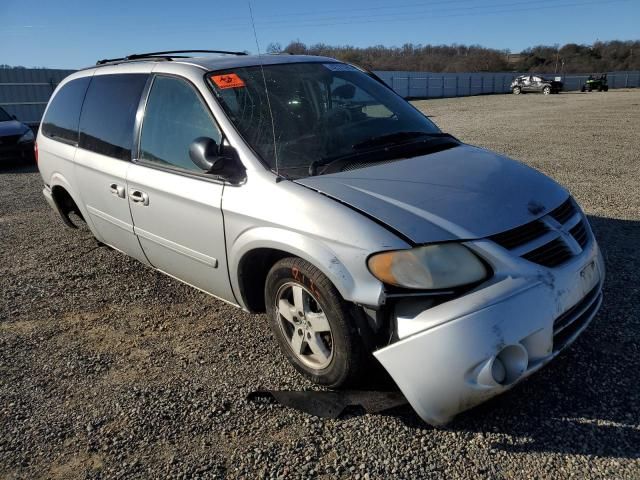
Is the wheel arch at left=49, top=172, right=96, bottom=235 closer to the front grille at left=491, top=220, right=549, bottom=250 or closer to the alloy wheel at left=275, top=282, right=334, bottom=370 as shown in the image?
the alloy wheel at left=275, top=282, right=334, bottom=370

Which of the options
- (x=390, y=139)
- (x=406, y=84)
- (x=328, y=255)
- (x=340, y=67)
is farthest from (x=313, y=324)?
(x=406, y=84)

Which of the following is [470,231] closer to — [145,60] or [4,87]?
[145,60]

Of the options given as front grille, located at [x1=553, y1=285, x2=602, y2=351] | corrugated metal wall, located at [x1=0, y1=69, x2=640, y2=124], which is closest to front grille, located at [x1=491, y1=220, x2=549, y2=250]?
front grille, located at [x1=553, y1=285, x2=602, y2=351]

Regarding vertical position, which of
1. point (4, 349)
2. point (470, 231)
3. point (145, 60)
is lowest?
point (4, 349)

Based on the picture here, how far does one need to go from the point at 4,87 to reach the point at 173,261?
21.4 metres

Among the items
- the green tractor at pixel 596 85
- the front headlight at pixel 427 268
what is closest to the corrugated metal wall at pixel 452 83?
the green tractor at pixel 596 85

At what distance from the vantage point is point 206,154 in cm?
299

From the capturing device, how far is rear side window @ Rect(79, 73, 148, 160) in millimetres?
3887

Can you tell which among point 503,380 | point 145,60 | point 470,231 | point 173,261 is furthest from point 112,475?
point 145,60

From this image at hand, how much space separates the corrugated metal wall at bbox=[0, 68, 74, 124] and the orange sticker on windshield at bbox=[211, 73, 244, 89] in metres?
20.7

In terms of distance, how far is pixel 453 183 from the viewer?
2.83 meters

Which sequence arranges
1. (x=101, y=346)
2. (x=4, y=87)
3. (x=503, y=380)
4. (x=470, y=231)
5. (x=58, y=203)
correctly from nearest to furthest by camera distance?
(x=503, y=380) → (x=470, y=231) → (x=101, y=346) → (x=58, y=203) → (x=4, y=87)

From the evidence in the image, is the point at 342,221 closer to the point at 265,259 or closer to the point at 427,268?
the point at 427,268

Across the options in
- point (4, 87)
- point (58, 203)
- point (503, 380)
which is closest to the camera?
point (503, 380)
